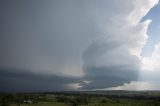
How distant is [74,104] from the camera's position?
176 metres

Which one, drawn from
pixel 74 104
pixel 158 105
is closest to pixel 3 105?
pixel 74 104

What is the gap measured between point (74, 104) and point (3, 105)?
49537mm

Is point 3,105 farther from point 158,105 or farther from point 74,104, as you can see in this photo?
point 158,105

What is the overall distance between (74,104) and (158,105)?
5540cm

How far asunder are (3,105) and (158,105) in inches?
3489

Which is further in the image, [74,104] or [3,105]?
[74,104]

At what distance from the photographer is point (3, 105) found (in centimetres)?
14600

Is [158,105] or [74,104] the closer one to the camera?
[158,105]
